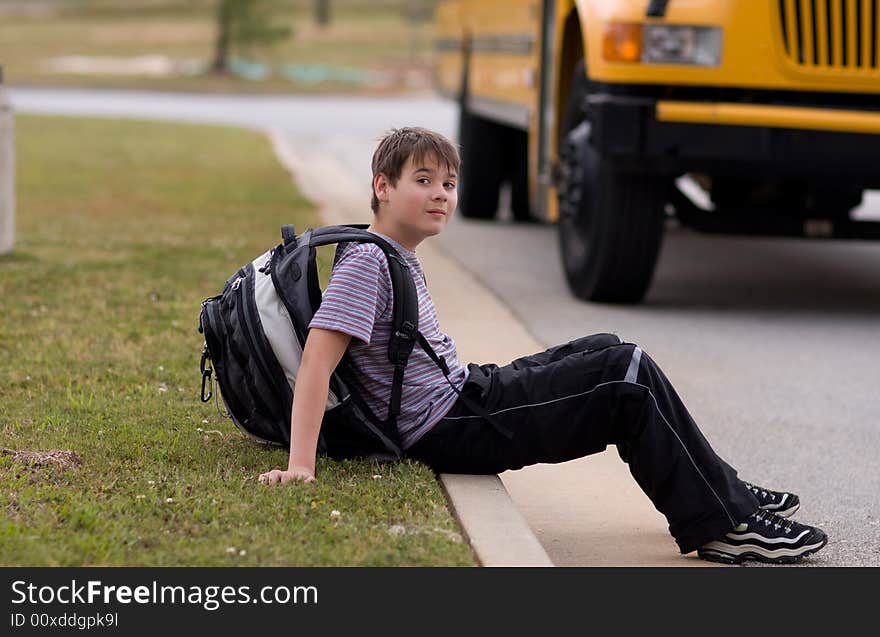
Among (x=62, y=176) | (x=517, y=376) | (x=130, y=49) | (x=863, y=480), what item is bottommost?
(x=130, y=49)

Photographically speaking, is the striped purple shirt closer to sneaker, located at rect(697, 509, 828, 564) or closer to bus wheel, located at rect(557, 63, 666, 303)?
sneaker, located at rect(697, 509, 828, 564)

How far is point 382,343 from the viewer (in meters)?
4.14

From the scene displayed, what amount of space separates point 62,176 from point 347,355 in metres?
9.79

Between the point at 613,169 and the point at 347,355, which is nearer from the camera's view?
the point at 347,355

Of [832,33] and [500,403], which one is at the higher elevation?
[832,33]

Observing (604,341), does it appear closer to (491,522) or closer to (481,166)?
(491,522)

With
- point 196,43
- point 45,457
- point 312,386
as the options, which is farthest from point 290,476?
point 196,43

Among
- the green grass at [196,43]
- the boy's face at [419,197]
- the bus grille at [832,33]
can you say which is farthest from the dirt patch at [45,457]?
the green grass at [196,43]

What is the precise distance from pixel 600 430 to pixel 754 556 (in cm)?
49

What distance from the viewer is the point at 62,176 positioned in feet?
44.1

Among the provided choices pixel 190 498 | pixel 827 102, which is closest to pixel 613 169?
pixel 827 102

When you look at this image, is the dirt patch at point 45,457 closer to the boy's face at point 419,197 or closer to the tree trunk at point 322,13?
the boy's face at point 419,197

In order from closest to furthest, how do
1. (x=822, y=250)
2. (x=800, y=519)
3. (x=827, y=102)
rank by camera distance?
(x=800, y=519)
(x=827, y=102)
(x=822, y=250)
